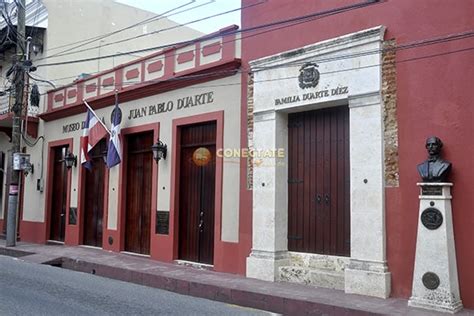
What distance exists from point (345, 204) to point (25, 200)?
13225 mm

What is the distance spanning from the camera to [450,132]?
7.73 m

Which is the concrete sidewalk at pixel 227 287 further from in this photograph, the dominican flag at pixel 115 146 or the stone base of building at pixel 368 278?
the dominican flag at pixel 115 146

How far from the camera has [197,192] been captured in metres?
12.1

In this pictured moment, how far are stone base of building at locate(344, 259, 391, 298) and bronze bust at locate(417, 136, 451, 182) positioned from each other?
161 centimetres

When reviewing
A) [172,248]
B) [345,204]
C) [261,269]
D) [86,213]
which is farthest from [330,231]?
[86,213]

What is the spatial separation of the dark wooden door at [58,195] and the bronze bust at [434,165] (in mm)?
12418

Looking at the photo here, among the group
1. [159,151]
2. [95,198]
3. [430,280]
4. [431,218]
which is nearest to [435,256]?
[430,280]

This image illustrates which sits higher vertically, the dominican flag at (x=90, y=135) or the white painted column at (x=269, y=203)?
the dominican flag at (x=90, y=135)

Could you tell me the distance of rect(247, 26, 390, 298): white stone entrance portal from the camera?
8445mm

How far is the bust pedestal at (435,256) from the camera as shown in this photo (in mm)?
7309

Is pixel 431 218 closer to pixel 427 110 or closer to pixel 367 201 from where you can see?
pixel 367 201

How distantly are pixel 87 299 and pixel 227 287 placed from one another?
235 centimetres

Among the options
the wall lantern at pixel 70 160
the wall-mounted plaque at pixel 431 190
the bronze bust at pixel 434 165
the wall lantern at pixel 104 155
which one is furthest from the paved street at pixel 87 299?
the wall lantern at pixel 70 160

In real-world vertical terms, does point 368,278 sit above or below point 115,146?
below
